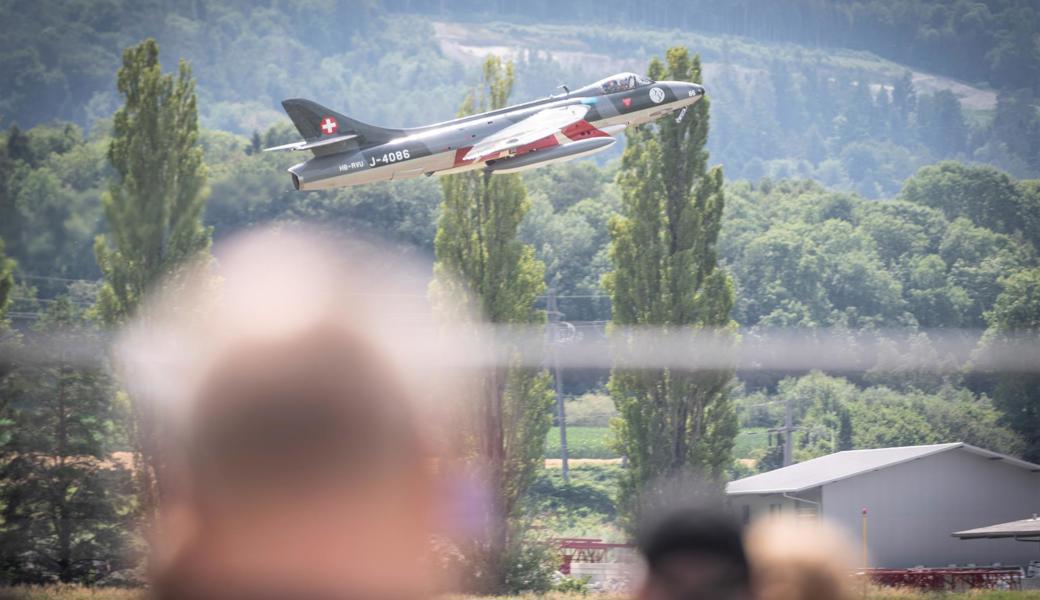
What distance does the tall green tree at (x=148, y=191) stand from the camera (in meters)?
49.7

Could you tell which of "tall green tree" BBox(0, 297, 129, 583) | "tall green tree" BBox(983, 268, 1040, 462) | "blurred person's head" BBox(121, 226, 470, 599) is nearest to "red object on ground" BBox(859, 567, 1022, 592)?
"tall green tree" BBox(0, 297, 129, 583)

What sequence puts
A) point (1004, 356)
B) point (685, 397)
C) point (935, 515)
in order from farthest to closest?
point (1004, 356)
point (935, 515)
point (685, 397)

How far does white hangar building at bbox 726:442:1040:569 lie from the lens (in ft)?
199

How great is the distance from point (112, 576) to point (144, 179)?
13806 mm

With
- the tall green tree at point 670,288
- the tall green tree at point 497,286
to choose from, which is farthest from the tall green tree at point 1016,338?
the tall green tree at point 497,286

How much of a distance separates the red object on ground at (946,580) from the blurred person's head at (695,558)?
121ft

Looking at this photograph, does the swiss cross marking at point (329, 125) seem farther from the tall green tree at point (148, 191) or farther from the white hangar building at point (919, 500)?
the white hangar building at point (919, 500)

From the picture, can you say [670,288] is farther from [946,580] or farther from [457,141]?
[946,580]

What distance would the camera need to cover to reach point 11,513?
161 feet

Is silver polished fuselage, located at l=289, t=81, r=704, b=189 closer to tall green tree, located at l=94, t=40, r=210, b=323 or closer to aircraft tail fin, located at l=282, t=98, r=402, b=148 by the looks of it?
aircraft tail fin, located at l=282, t=98, r=402, b=148

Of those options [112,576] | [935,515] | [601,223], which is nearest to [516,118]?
[112,576]

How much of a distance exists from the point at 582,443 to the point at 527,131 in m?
85.3

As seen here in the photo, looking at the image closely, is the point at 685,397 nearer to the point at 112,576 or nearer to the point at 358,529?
the point at 112,576

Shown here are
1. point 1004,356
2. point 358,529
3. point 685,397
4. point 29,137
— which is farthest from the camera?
point 29,137
